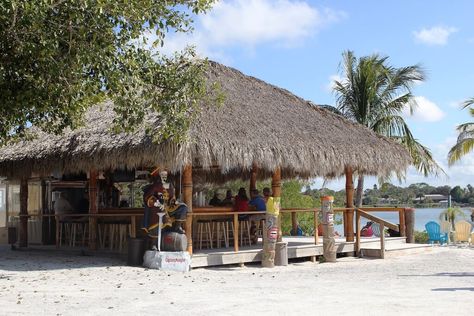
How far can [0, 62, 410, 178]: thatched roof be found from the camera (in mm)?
12320

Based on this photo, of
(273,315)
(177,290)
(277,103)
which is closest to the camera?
(273,315)

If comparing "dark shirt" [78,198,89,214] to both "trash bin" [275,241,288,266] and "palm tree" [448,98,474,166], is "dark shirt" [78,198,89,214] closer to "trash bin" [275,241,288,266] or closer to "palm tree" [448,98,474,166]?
"trash bin" [275,241,288,266]

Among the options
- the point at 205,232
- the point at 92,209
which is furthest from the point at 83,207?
the point at 205,232

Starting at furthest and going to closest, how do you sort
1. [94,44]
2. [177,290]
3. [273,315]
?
[177,290], [94,44], [273,315]

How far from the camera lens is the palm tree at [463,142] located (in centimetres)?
2320

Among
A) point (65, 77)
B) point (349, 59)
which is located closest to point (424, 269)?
point (65, 77)

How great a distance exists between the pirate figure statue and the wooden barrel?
0.57 ft

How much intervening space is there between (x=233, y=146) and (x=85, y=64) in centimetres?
455

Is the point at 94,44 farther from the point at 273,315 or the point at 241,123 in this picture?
the point at 241,123

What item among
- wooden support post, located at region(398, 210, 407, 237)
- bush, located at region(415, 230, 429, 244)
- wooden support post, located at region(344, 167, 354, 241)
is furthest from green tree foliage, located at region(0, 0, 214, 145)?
bush, located at region(415, 230, 429, 244)

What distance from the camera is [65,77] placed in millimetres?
8930

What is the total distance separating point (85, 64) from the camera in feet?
28.4

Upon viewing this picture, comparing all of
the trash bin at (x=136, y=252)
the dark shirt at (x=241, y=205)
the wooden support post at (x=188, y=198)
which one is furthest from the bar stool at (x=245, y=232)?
the trash bin at (x=136, y=252)

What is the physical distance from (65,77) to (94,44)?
0.78 meters
